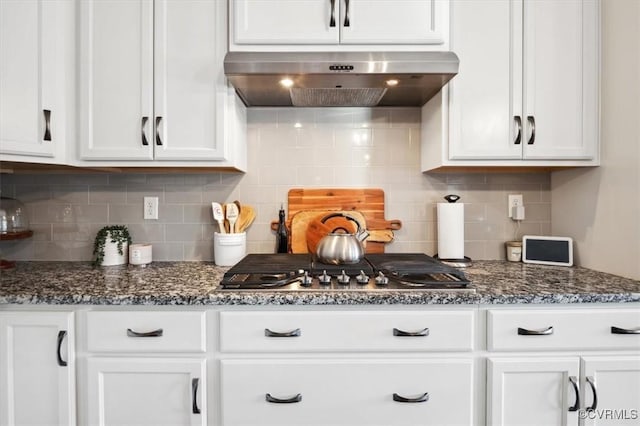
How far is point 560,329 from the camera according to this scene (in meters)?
1.31

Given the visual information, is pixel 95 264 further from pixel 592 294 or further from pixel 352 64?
pixel 592 294

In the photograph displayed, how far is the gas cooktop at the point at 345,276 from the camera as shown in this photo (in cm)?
136

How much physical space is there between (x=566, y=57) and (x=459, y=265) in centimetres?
109

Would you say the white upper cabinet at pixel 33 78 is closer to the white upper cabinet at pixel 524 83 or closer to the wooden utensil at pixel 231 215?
the wooden utensil at pixel 231 215

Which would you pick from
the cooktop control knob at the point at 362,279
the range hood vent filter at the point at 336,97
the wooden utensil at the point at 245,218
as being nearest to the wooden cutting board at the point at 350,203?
the wooden utensil at the point at 245,218

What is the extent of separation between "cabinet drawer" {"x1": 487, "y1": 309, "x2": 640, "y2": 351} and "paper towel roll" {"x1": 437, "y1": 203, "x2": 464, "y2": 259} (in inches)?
24.5

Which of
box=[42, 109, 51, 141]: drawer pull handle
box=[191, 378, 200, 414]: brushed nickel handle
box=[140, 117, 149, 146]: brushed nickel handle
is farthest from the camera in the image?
box=[140, 117, 149, 146]: brushed nickel handle

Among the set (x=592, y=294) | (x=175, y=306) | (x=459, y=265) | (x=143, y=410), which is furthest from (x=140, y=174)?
(x=592, y=294)

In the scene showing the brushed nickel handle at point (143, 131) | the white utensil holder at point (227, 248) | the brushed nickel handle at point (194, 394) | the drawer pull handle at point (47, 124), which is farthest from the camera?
the white utensil holder at point (227, 248)

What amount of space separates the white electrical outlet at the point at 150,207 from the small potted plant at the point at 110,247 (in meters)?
0.17

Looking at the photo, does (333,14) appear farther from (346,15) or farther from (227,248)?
(227,248)

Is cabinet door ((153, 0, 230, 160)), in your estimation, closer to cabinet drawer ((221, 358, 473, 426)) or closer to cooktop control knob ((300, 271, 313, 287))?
cooktop control knob ((300, 271, 313, 287))

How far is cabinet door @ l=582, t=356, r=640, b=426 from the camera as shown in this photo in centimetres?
130

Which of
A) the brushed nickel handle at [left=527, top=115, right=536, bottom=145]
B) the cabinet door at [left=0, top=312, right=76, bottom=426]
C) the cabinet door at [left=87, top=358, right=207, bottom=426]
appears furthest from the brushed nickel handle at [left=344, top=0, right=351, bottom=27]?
the cabinet door at [left=0, top=312, right=76, bottom=426]
